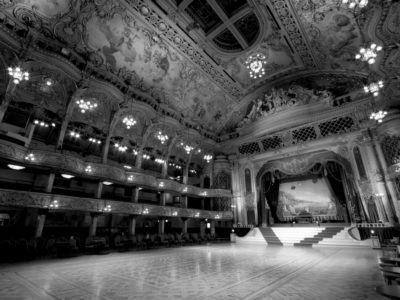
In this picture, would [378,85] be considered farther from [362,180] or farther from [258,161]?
[258,161]

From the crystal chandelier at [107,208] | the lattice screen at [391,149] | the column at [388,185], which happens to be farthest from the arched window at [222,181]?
the lattice screen at [391,149]

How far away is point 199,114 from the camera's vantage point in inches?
787

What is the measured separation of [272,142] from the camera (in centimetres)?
1930

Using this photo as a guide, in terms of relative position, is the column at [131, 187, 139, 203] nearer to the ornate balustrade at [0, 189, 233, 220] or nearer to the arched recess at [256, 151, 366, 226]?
the ornate balustrade at [0, 189, 233, 220]

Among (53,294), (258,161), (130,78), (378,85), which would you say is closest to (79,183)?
(130,78)

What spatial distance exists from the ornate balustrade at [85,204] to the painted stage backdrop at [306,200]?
273 inches

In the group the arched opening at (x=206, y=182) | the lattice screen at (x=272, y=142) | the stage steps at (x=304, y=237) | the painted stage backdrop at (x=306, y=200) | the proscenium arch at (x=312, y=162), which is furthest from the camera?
the arched opening at (x=206, y=182)

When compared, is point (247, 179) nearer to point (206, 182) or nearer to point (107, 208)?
point (206, 182)

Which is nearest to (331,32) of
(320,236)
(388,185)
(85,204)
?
(388,185)

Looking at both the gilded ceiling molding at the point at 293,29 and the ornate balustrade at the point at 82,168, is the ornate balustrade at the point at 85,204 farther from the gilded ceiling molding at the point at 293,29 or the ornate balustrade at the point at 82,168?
the gilded ceiling molding at the point at 293,29

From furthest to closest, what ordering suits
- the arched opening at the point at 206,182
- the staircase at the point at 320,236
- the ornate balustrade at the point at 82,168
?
the arched opening at the point at 206,182, the staircase at the point at 320,236, the ornate balustrade at the point at 82,168

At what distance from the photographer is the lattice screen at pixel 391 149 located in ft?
43.0

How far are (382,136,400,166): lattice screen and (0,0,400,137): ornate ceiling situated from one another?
2613 millimetres

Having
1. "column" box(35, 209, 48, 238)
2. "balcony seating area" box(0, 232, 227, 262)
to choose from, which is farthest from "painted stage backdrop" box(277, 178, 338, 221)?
"column" box(35, 209, 48, 238)
